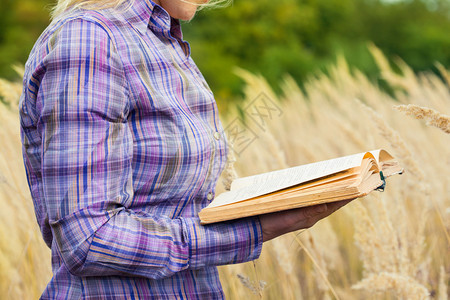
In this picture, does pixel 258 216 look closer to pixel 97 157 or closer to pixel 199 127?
pixel 199 127

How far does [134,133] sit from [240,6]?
2363cm

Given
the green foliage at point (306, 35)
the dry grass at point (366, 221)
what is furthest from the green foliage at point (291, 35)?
the dry grass at point (366, 221)

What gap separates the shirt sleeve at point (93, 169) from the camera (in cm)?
86

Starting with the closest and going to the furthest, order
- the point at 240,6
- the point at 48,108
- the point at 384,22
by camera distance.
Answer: the point at 48,108
the point at 240,6
the point at 384,22

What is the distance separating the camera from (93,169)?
2.86ft

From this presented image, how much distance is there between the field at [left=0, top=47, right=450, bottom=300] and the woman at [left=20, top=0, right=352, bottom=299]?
Answer: 352 millimetres

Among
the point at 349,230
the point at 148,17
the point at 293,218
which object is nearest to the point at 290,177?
the point at 293,218

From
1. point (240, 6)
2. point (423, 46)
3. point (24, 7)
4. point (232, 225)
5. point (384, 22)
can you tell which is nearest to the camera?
point (232, 225)

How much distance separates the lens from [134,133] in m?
0.96

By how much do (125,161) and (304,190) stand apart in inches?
12.0

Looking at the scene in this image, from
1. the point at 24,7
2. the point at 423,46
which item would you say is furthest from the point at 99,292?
the point at 423,46

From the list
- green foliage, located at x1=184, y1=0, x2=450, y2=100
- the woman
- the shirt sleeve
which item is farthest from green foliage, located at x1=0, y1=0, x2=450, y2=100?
the shirt sleeve

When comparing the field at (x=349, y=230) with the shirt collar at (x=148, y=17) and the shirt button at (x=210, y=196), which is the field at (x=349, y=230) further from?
the shirt collar at (x=148, y=17)

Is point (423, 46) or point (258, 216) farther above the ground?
point (423, 46)
